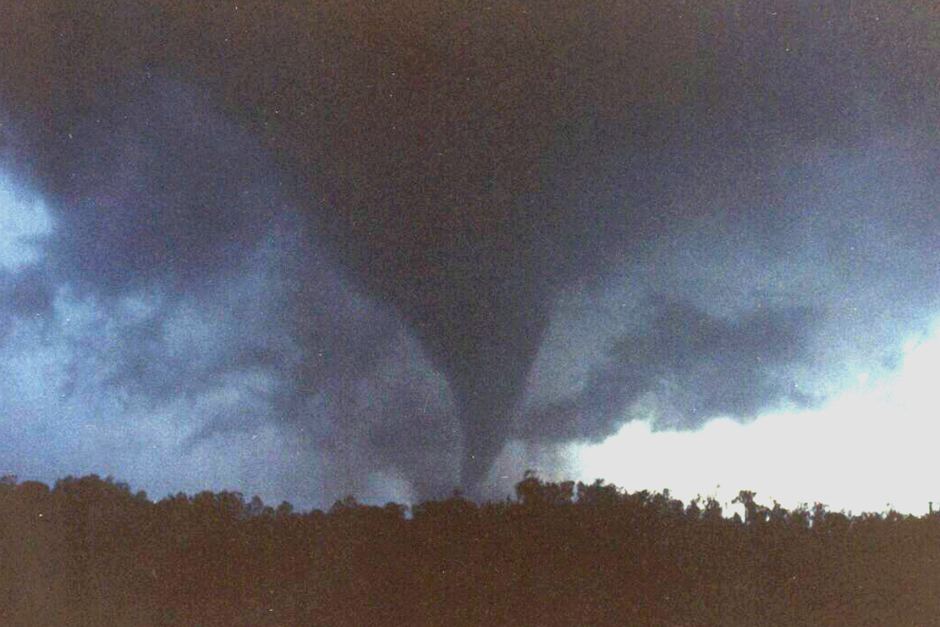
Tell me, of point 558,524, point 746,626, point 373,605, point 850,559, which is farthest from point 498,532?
point 850,559

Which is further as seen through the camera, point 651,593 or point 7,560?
point 651,593

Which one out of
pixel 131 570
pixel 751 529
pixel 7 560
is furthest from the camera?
pixel 751 529

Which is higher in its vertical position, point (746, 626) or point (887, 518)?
point (887, 518)

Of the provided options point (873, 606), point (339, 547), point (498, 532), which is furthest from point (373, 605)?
point (873, 606)

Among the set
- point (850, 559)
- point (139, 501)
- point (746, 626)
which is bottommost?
point (746, 626)

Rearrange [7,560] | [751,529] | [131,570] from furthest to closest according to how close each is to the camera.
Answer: [751,529] < [131,570] < [7,560]

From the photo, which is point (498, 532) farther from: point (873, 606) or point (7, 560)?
point (7, 560)
